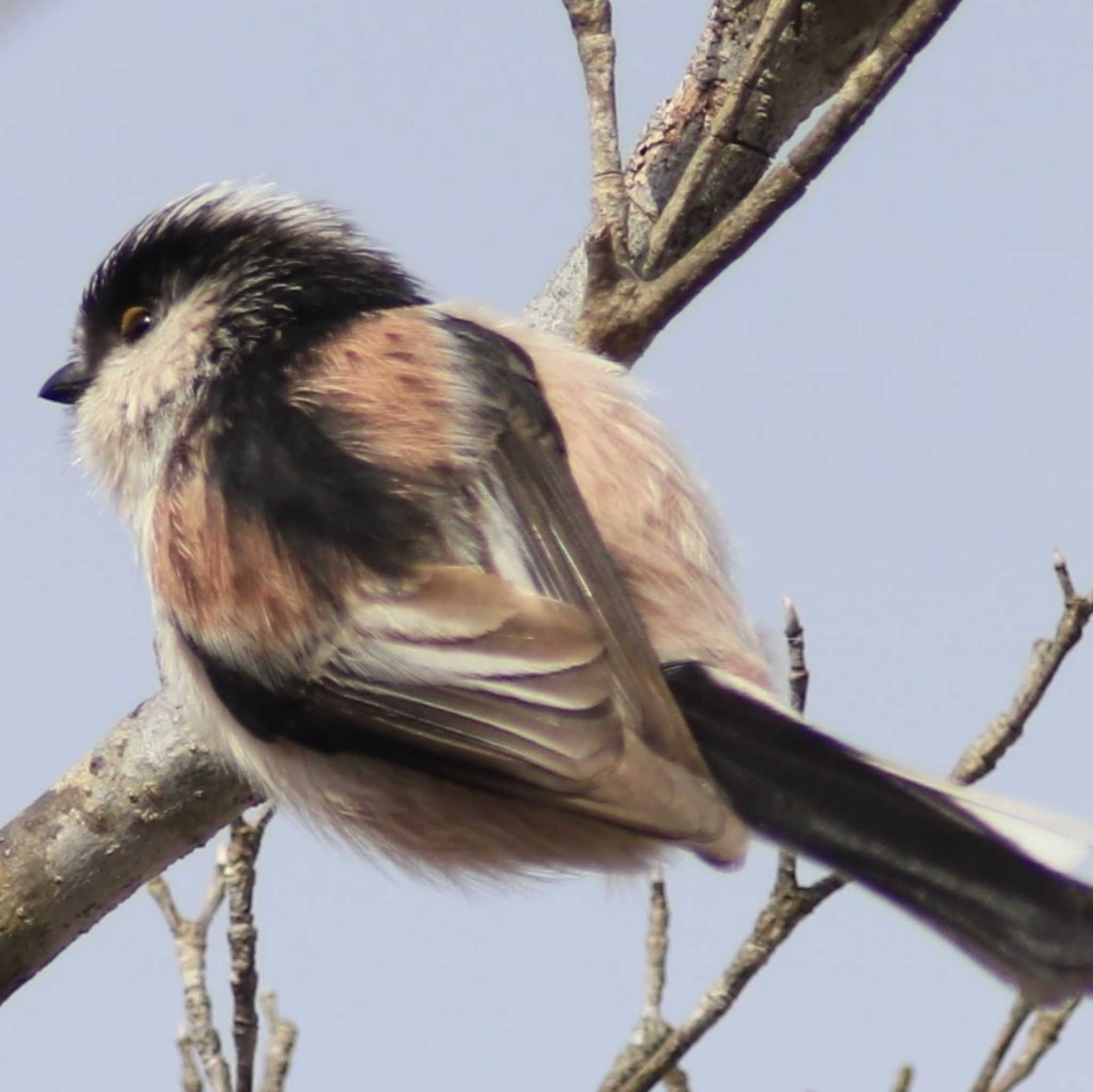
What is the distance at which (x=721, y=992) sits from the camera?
10.5 feet

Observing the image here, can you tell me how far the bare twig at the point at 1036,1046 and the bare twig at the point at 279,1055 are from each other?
1105 mm

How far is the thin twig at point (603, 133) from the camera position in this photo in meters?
3.19

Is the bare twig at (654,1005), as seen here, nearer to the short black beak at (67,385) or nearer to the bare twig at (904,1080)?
the bare twig at (904,1080)

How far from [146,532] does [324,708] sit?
442 mm

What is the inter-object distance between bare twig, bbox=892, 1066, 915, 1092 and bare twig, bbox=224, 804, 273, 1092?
0.96 meters

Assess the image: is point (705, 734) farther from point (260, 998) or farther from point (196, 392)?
point (260, 998)

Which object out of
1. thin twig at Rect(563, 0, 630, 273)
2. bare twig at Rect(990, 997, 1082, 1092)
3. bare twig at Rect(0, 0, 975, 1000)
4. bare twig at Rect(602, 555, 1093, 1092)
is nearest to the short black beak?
bare twig at Rect(0, 0, 975, 1000)

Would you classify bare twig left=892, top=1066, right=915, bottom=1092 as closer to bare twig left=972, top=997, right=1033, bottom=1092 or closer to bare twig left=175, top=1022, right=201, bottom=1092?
bare twig left=972, top=997, right=1033, bottom=1092

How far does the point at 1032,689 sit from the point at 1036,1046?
0.65 metres

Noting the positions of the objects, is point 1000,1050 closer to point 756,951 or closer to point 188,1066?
point 756,951

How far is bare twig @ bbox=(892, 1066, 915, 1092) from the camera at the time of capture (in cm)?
327

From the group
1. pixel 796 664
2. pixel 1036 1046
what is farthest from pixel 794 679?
pixel 1036 1046

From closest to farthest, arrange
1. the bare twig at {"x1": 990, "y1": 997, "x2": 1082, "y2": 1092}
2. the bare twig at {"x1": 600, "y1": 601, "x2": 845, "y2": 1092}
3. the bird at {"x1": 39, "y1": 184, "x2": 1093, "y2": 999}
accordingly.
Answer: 1. the bird at {"x1": 39, "y1": 184, "x2": 1093, "y2": 999}
2. the bare twig at {"x1": 600, "y1": 601, "x2": 845, "y2": 1092}
3. the bare twig at {"x1": 990, "y1": 997, "x2": 1082, "y2": 1092}

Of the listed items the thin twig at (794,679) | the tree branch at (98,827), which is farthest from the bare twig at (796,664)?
the tree branch at (98,827)
